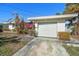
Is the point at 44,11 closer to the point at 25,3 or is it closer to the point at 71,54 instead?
the point at 25,3

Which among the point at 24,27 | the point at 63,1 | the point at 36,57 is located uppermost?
the point at 63,1

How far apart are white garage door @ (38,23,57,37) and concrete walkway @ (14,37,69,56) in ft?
0.65

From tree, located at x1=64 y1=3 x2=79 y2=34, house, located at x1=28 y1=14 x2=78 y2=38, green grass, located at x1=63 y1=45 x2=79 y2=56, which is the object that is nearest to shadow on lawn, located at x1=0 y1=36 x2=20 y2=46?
house, located at x1=28 y1=14 x2=78 y2=38

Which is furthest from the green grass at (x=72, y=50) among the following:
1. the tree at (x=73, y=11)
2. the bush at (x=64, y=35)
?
the tree at (x=73, y=11)

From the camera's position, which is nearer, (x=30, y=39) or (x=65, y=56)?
(x=65, y=56)

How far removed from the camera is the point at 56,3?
6.83 meters

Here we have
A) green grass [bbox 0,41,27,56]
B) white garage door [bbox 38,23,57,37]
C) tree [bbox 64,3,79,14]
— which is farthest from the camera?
white garage door [bbox 38,23,57,37]

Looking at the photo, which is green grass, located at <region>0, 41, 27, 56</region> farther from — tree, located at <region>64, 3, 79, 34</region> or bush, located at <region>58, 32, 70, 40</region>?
tree, located at <region>64, 3, 79, 34</region>

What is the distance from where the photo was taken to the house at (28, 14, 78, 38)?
278 inches

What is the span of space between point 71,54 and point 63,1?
6.43ft

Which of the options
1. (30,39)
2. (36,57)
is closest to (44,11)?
(30,39)

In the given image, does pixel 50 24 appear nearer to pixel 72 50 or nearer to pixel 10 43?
pixel 72 50

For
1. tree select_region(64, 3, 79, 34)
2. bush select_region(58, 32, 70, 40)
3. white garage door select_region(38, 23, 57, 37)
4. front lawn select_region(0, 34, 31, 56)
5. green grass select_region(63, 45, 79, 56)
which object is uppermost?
tree select_region(64, 3, 79, 34)

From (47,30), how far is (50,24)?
0.28 m
